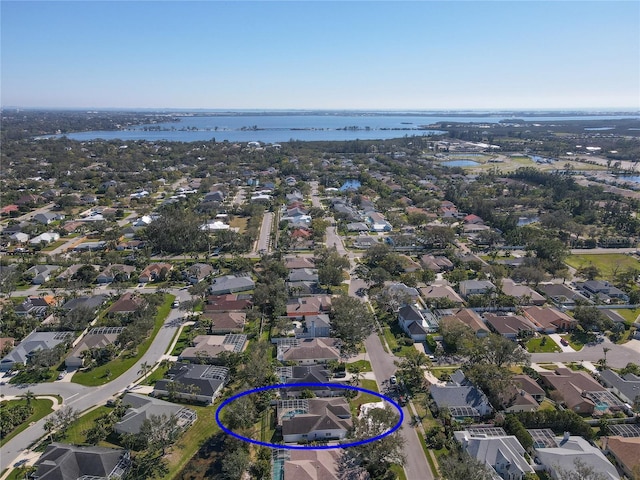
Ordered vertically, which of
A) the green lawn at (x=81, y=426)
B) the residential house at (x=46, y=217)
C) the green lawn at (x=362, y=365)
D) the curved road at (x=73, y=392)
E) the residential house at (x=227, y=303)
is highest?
the residential house at (x=46, y=217)

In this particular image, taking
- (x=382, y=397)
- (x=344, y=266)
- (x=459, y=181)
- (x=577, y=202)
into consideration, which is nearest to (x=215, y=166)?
(x=459, y=181)

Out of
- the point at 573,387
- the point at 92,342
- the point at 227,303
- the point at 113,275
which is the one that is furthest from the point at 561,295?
the point at 113,275

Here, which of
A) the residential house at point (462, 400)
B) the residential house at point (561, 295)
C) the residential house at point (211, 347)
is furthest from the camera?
the residential house at point (561, 295)

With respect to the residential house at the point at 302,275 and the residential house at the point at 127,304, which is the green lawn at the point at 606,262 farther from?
the residential house at the point at 127,304

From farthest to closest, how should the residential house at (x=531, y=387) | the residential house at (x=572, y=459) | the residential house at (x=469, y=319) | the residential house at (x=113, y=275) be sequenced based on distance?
the residential house at (x=113, y=275) < the residential house at (x=469, y=319) < the residential house at (x=531, y=387) < the residential house at (x=572, y=459)

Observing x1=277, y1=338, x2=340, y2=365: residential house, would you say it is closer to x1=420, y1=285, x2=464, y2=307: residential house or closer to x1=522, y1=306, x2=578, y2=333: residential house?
x1=420, y1=285, x2=464, y2=307: residential house

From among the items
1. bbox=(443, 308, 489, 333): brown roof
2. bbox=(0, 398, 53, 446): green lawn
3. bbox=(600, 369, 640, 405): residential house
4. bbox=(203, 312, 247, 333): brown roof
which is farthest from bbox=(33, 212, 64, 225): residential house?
bbox=(600, 369, 640, 405): residential house

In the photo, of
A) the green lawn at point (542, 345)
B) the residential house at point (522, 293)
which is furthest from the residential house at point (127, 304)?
the residential house at point (522, 293)
